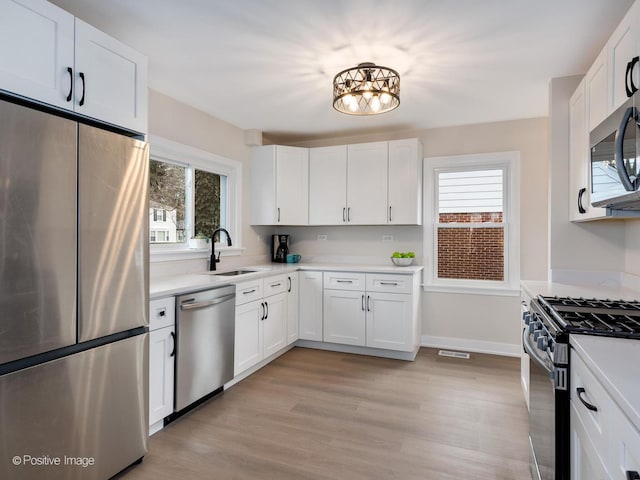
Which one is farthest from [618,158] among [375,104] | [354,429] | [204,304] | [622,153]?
[204,304]

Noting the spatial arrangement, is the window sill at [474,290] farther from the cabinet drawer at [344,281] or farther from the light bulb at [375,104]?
the light bulb at [375,104]

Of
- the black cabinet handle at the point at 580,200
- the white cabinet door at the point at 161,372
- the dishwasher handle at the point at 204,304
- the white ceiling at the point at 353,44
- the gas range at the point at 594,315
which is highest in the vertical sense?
the white ceiling at the point at 353,44

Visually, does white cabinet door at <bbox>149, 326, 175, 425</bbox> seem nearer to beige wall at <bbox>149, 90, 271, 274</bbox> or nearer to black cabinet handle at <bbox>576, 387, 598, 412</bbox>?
beige wall at <bbox>149, 90, 271, 274</bbox>

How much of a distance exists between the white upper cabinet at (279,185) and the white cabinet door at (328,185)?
3.3 inches

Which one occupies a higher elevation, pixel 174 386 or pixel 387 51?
pixel 387 51

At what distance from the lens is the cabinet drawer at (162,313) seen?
2322 mm

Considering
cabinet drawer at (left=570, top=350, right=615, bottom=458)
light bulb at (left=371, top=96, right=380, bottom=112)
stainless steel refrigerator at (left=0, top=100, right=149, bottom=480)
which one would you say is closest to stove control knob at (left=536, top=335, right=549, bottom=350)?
cabinet drawer at (left=570, top=350, right=615, bottom=458)

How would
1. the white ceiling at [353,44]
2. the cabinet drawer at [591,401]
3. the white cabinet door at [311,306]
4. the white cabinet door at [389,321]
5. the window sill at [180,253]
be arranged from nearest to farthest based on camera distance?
the cabinet drawer at [591,401], the white ceiling at [353,44], the window sill at [180,253], the white cabinet door at [389,321], the white cabinet door at [311,306]

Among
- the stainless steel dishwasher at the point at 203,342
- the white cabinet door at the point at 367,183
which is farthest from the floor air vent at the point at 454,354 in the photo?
the stainless steel dishwasher at the point at 203,342

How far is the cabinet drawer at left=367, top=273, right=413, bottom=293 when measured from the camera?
3.75 m

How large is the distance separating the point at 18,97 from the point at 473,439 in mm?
2991

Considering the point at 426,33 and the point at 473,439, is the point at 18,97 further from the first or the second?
the point at 473,439

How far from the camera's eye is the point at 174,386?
2.51 metres

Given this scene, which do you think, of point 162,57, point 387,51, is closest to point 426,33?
point 387,51
